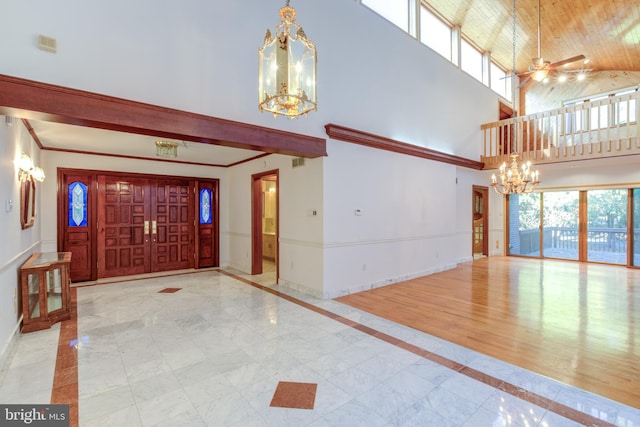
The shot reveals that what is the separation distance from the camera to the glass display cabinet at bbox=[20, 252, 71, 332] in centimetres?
335

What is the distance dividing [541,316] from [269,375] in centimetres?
354

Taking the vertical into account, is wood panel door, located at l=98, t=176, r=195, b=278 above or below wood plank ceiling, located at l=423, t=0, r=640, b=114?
below

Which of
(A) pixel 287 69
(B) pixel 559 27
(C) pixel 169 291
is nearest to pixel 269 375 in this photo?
(A) pixel 287 69

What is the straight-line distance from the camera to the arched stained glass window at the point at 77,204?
5.62 meters

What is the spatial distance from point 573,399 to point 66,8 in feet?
17.3

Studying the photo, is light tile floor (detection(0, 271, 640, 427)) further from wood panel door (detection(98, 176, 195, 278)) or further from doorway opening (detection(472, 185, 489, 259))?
→ doorway opening (detection(472, 185, 489, 259))

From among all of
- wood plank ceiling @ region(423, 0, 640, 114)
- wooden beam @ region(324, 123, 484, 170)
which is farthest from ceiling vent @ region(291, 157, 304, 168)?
wood plank ceiling @ region(423, 0, 640, 114)

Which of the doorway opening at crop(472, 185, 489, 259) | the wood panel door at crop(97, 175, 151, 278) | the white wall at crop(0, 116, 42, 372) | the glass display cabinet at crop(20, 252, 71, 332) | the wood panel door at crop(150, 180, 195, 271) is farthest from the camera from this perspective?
the doorway opening at crop(472, 185, 489, 259)

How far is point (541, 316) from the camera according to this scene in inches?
151

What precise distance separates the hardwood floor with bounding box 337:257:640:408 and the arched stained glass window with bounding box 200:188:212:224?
409 cm

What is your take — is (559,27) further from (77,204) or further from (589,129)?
(77,204)

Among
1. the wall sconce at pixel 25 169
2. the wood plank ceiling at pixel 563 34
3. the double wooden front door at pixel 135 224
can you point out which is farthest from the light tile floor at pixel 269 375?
the wood plank ceiling at pixel 563 34

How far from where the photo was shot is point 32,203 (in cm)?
417

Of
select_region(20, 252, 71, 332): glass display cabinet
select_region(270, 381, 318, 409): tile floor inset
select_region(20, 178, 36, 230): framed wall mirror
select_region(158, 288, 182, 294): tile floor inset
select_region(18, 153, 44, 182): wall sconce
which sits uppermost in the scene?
select_region(18, 153, 44, 182): wall sconce
